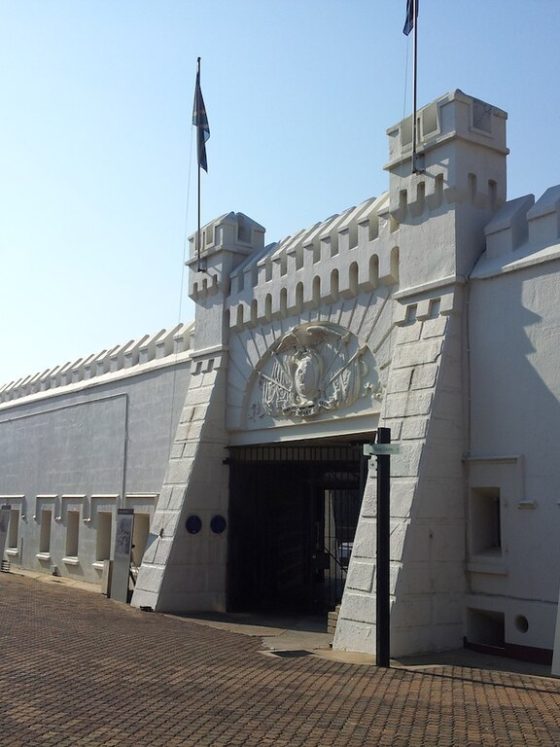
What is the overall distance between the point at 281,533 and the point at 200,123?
9.28 meters

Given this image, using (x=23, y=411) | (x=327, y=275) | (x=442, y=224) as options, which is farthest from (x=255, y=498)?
(x=23, y=411)

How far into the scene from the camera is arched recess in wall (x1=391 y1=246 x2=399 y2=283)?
1370cm

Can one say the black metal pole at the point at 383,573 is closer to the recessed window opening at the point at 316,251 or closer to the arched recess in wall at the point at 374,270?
the arched recess in wall at the point at 374,270

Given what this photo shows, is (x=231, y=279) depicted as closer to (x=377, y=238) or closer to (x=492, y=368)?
(x=377, y=238)

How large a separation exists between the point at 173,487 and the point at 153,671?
7.79 meters

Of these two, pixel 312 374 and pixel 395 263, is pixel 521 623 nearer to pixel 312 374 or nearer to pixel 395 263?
pixel 312 374

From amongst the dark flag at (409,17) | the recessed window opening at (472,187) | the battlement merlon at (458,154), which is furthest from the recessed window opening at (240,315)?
the dark flag at (409,17)

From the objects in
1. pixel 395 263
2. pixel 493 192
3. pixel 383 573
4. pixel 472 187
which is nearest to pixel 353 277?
pixel 395 263

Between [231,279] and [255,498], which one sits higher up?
[231,279]

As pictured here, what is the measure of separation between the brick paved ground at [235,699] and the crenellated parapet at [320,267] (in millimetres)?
6177

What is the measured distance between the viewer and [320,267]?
1524 cm

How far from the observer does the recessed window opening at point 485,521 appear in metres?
12.0

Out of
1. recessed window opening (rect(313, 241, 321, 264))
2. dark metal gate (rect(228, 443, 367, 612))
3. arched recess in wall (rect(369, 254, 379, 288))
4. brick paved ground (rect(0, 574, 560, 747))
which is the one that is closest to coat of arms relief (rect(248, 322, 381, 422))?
arched recess in wall (rect(369, 254, 379, 288))

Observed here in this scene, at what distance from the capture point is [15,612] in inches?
610
